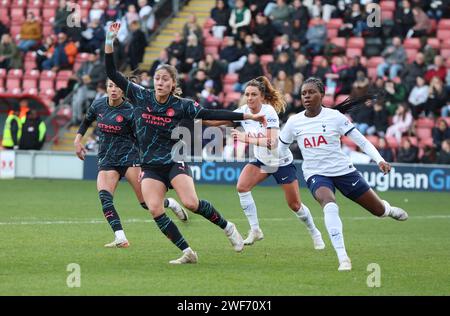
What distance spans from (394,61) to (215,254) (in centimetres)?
1552

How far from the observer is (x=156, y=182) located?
37.8 ft

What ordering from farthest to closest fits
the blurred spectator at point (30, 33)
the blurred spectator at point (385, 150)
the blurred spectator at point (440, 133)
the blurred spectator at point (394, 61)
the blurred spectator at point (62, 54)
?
the blurred spectator at point (30, 33), the blurred spectator at point (62, 54), the blurred spectator at point (394, 61), the blurred spectator at point (385, 150), the blurred spectator at point (440, 133)

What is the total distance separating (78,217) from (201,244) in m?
4.18

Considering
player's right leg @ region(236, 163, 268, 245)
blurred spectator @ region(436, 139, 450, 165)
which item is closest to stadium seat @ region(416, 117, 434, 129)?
blurred spectator @ region(436, 139, 450, 165)

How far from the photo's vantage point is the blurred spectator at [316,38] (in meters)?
28.2

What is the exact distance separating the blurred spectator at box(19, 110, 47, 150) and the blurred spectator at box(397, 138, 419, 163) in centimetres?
912

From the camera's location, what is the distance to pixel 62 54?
30766 millimetres

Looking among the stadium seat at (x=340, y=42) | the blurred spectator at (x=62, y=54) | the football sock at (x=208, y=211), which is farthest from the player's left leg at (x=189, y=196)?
the blurred spectator at (x=62, y=54)

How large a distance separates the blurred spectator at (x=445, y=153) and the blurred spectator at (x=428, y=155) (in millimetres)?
332

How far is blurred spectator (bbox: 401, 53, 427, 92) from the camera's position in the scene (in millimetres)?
26094

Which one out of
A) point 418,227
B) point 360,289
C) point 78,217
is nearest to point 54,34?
point 78,217

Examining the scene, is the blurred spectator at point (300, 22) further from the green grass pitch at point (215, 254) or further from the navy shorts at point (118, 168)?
the navy shorts at point (118, 168)

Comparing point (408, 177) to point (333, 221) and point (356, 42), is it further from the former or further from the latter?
point (333, 221)
